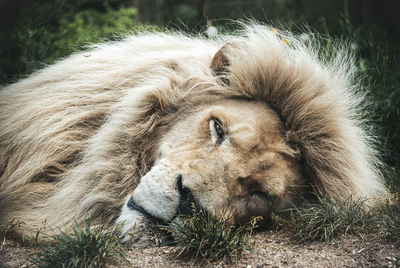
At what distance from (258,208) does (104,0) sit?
229 inches

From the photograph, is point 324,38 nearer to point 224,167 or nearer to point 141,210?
point 224,167

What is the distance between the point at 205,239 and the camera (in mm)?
2385

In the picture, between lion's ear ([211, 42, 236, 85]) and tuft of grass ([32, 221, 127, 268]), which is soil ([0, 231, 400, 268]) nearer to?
tuft of grass ([32, 221, 127, 268])

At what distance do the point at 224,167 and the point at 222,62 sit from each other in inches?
33.9

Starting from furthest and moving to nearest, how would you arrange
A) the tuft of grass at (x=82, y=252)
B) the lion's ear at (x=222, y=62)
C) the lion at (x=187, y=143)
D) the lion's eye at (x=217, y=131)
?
1. the lion's ear at (x=222, y=62)
2. the lion's eye at (x=217, y=131)
3. the lion at (x=187, y=143)
4. the tuft of grass at (x=82, y=252)

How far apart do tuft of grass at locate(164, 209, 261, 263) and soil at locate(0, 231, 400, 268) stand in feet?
0.14

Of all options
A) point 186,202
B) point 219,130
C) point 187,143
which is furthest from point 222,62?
point 186,202

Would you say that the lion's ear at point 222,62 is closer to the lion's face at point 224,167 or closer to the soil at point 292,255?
the lion's face at point 224,167

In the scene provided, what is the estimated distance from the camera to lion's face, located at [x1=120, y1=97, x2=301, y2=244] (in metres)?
2.44

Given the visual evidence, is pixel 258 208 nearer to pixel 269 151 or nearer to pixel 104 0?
pixel 269 151

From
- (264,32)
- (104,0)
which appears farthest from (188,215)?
(104,0)

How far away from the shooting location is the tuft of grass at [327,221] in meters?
2.65

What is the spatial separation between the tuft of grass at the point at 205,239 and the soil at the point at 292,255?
42 mm

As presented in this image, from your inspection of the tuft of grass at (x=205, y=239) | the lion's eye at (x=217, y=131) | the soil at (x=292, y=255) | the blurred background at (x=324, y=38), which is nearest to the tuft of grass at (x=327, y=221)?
the soil at (x=292, y=255)
